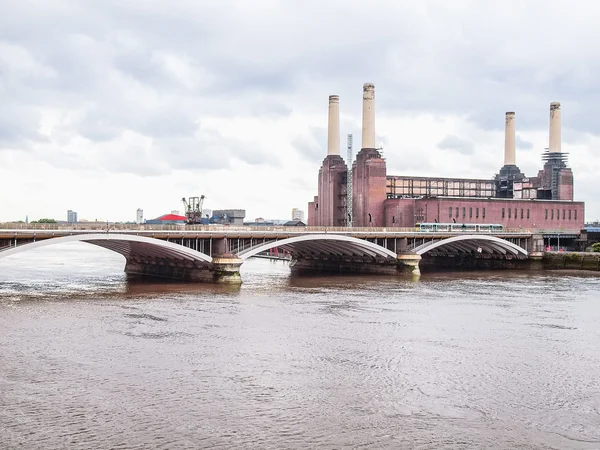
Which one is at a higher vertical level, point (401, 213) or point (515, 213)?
point (515, 213)

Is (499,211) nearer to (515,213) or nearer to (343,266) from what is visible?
(515,213)

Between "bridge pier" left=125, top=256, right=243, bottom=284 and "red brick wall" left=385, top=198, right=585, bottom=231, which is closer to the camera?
"bridge pier" left=125, top=256, right=243, bottom=284

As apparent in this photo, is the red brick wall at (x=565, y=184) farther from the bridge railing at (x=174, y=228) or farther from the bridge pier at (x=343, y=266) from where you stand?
the bridge pier at (x=343, y=266)

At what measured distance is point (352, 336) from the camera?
143ft

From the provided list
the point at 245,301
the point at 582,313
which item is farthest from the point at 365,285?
the point at 582,313

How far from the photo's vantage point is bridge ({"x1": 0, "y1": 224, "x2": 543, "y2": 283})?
65000 millimetres

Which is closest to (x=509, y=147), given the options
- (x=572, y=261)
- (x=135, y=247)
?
(x=572, y=261)

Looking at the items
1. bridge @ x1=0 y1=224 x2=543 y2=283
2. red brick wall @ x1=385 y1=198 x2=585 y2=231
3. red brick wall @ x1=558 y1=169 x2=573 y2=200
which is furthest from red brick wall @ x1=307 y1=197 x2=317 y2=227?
red brick wall @ x1=558 y1=169 x2=573 y2=200

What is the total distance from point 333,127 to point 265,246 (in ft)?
161

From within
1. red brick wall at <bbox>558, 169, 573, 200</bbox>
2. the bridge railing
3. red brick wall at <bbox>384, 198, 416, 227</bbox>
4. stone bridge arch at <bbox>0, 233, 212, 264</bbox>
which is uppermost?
red brick wall at <bbox>558, 169, 573, 200</bbox>

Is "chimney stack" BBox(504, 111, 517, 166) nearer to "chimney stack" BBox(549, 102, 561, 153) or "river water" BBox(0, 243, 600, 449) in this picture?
"chimney stack" BBox(549, 102, 561, 153)

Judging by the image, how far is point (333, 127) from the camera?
120688 mm

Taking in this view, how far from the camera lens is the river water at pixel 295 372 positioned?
25.3 m

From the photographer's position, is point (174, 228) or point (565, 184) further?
point (565, 184)
